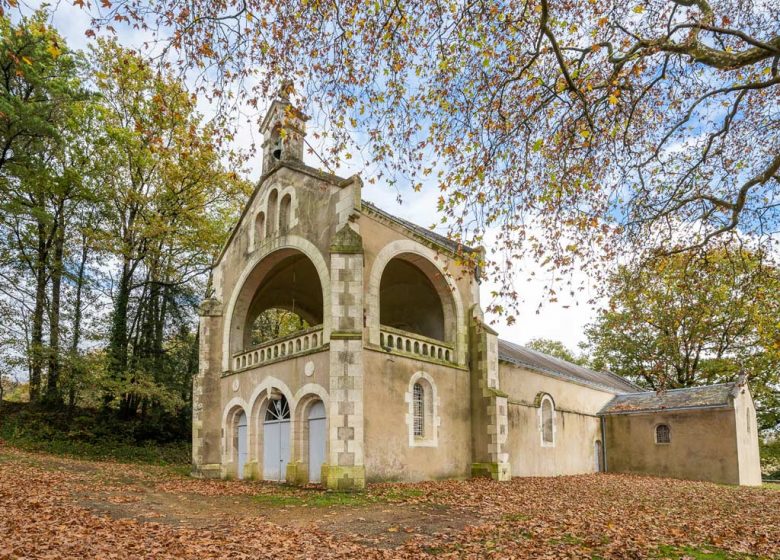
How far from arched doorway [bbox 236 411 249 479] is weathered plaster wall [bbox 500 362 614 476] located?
376 inches

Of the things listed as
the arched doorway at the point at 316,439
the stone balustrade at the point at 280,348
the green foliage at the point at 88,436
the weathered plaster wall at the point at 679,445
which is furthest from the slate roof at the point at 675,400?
the green foliage at the point at 88,436

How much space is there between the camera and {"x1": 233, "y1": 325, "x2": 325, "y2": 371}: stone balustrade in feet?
53.2

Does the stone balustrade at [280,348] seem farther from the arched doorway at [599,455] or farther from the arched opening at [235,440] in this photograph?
the arched doorway at [599,455]

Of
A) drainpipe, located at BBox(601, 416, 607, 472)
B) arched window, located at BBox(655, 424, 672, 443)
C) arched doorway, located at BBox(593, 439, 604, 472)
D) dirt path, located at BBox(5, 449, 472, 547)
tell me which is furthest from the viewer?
drainpipe, located at BBox(601, 416, 607, 472)

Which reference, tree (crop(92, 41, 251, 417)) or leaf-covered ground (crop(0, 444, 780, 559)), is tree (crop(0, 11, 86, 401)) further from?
leaf-covered ground (crop(0, 444, 780, 559))

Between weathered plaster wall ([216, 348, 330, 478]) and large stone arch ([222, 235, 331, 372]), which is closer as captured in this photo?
weathered plaster wall ([216, 348, 330, 478])

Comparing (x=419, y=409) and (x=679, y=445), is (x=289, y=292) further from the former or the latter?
(x=679, y=445)

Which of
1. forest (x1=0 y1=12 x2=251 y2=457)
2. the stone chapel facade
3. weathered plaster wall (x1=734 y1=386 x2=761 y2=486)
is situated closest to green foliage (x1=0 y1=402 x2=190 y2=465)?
forest (x1=0 y1=12 x2=251 y2=457)

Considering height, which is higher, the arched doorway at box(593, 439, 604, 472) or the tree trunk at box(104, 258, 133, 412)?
the tree trunk at box(104, 258, 133, 412)

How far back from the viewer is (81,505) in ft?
36.4

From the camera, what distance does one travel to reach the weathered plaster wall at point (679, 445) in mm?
23344

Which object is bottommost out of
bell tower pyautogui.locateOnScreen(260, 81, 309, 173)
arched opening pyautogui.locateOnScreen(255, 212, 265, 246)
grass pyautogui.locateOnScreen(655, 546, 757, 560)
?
grass pyautogui.locateOnScreen(655, 546, 757, 560)

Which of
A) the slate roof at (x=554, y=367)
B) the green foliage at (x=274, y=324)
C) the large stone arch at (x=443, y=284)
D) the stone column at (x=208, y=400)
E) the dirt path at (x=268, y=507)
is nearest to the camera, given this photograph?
the dirt path at (x=268, y=507)

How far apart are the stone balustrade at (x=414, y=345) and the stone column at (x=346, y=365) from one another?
54.0 inches
